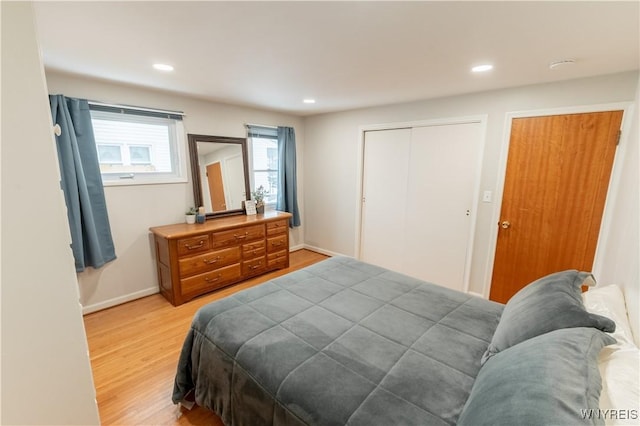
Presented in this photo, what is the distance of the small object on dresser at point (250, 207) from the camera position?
3775mm

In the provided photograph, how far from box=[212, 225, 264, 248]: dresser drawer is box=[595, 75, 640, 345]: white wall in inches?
125

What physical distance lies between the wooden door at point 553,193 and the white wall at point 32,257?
Answer: 3316 millimetres

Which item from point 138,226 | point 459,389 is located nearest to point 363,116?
point 138,226

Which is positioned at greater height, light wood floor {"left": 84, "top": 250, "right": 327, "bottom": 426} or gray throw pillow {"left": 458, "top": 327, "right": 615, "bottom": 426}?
gray throw pillow {"left": 458, "top": 327, "right": 615, "bottom": 426}

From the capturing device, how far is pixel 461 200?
302 centimetres

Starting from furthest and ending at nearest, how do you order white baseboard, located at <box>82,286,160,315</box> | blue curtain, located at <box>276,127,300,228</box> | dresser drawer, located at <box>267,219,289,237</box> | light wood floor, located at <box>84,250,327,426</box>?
blue curtain, located at <box>276,127,300,228</box> → dresser drawer, located at <box>267,219,289,237</box> → white baseboard, located at <box>82,286,160,315</box> → light wood floor, located at <box>84,250,327,426</box>

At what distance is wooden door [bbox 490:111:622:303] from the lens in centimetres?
227

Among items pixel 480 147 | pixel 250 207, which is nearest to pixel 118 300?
pixel 250 207

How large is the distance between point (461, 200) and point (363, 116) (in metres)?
1.72

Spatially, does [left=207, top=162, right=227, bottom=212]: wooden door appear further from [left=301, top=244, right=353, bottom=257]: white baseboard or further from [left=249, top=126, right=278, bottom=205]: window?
[left=301, top=244, right=353, bottom=257]: white baseboard

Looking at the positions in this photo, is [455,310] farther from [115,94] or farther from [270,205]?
[115,94]

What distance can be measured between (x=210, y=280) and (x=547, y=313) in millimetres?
2941

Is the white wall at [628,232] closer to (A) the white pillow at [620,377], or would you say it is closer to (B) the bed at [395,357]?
(A) the white pillow at [620,377]

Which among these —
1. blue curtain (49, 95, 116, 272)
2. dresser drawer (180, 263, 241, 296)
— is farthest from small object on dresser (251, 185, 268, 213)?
blue curtain (49, 95, 116, 272)
